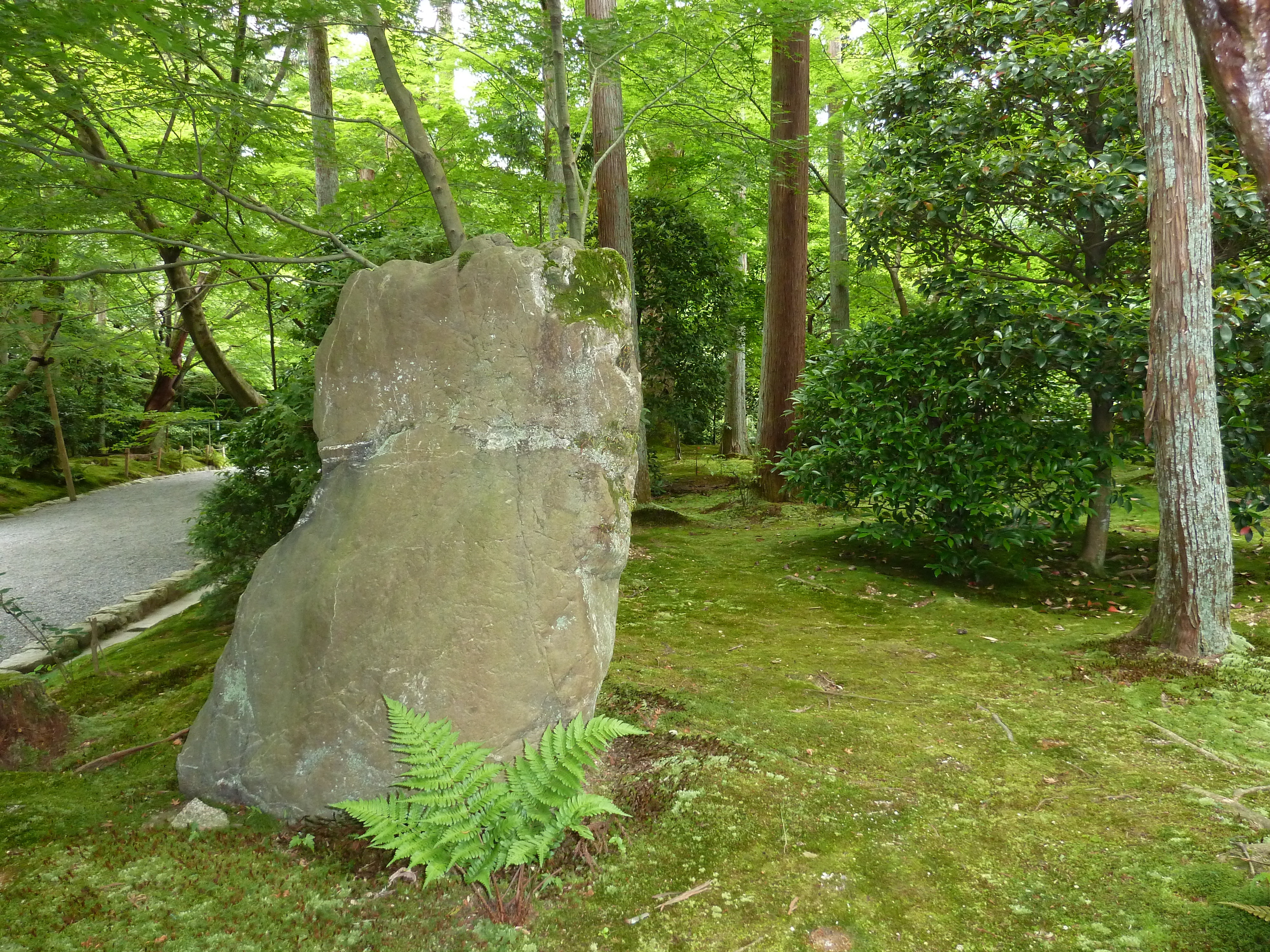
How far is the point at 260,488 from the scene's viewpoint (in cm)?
541

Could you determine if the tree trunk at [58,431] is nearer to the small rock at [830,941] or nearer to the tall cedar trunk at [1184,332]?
the small rock at [830,941]

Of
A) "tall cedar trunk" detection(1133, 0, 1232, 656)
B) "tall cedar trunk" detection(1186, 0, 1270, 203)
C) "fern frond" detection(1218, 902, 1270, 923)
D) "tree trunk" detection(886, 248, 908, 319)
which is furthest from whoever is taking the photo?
"tree trunk" detection(886, 248, 908, 319)

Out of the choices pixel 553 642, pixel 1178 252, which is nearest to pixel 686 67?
pixel 1178 252

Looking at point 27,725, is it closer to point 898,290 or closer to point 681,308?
point 681,308

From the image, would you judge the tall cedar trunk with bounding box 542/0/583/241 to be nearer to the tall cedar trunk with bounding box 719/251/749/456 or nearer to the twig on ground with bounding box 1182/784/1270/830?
the twig on ground with bounding box 1182/784/1270/830

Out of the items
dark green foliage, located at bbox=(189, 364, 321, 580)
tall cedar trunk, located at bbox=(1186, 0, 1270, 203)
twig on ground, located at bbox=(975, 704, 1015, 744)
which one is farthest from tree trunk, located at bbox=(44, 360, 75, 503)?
tall cedar trunk, located at bbox=(1186, 0, 1270, 203)

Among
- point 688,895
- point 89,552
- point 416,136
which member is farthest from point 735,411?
point 688,895

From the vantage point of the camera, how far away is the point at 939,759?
3305mm

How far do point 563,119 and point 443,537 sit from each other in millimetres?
4349

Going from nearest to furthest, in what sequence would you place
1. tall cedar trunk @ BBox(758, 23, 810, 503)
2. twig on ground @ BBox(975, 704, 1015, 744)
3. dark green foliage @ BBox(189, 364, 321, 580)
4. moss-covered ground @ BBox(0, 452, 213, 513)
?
twig on ground @ BBox(975, 704, 1015, 744), dark green foliage @ BBox(189, 364, 321, 580), tall cedar trunk @ BBox(758, 23, 810, 503), moss-covered ground @ BBox(0, 452, 213, 513)

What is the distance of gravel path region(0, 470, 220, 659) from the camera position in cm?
738

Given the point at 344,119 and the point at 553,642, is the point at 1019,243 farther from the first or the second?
the point at 553,642

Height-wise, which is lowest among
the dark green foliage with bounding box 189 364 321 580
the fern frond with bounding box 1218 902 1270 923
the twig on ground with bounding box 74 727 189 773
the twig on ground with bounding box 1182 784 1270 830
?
the twig on ground with bounding box 74 727 189 773

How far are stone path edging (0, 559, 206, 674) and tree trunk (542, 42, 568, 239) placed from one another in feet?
17.3
